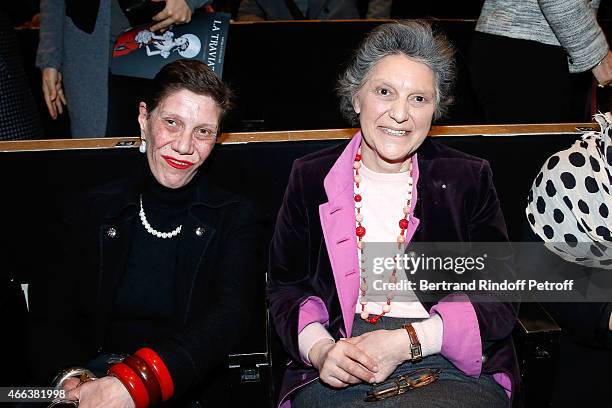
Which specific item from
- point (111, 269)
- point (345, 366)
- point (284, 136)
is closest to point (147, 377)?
point (111, 269)

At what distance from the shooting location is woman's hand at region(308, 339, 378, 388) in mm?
1630

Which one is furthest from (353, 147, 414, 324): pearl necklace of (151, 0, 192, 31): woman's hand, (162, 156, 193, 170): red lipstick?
(151, 0, 192, 31): woman's hand

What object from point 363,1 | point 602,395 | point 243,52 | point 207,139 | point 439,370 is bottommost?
point 602,395

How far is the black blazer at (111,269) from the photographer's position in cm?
179

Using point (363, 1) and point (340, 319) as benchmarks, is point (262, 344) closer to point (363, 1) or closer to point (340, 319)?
point (340, 319)

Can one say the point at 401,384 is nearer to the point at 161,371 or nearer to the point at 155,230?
the point at 161,371

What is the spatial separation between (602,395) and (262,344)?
121 cm

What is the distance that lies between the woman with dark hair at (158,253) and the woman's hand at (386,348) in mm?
367

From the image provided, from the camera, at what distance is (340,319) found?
73.5 inches

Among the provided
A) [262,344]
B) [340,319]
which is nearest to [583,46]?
[340,319]

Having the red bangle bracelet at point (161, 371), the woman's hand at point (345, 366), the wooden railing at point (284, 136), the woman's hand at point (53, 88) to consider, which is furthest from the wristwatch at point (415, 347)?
the woman's hand at point (53, 88)

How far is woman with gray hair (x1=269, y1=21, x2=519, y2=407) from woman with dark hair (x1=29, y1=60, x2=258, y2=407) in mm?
194

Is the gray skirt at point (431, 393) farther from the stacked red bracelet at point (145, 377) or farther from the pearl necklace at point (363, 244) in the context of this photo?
the stacked red bracelet at point (145, 377)

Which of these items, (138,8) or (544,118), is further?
(544,118)
